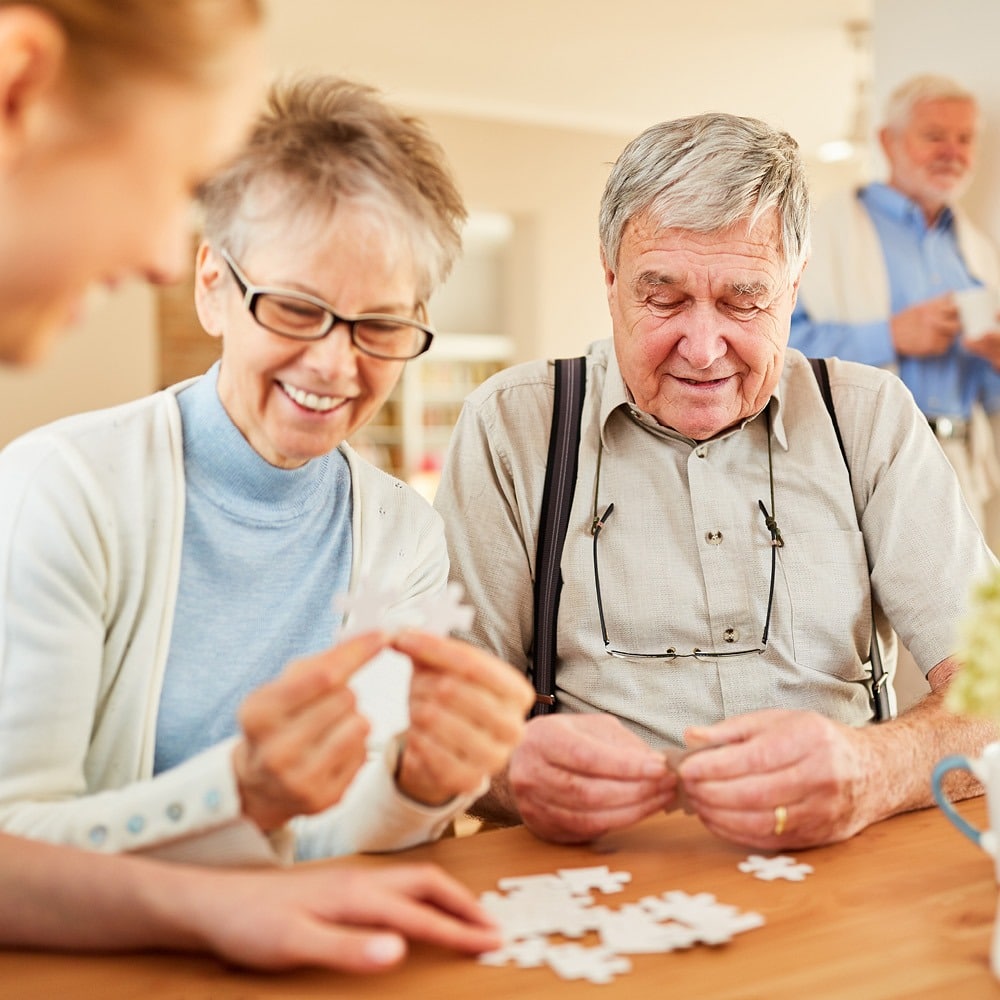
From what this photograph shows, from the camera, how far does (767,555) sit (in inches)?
76.2

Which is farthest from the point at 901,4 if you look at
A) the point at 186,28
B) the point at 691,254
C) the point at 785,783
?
the point at 186,28

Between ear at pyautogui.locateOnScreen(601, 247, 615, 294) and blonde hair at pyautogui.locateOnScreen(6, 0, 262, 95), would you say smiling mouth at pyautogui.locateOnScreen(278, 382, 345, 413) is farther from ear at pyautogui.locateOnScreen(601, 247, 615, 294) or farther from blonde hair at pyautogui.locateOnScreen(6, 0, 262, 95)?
ear at pyautogui.locateOnScreen(601, 247, 615, 294)

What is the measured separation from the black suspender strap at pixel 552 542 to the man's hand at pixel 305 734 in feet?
2.70

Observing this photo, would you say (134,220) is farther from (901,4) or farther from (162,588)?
(901,4)

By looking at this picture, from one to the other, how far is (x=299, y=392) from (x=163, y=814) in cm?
46

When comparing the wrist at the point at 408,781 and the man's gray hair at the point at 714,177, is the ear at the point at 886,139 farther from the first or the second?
the wrist at the point at 408,781

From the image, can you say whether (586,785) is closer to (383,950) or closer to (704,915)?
(704,915)

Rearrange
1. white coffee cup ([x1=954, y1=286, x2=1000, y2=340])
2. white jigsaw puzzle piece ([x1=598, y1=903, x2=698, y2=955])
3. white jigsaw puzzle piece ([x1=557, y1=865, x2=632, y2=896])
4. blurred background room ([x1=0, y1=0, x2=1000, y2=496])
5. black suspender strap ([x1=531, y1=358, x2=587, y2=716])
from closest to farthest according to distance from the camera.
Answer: white jigsaw puzzle piece ([x1=598, y1=903, x2=698, y2=955]) → white jigsaw puzzle piece ([x1=557, y1=865, x2=632, y2=896]) → black suspender strap ([x1=531, y1=358, x2=587, y2=716]) → white coffee cup ([x1=954, y1=286, x2=1000, y2=340]) → blurred background room ([x1=0, y1=0, x2=1000, y2=496])

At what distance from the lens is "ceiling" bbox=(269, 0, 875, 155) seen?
267 inches

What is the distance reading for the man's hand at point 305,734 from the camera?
3.48 feet

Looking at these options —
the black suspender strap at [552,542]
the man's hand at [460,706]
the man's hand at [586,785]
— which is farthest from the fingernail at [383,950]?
the black suspender strap at [552,542]

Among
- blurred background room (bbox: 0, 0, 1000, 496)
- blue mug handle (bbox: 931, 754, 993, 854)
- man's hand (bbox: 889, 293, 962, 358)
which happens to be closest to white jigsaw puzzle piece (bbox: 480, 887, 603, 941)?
blue mug handle (bbox: 931, 754, 993, 854)

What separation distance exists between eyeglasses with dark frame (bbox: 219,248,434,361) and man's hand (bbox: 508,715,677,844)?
49cm

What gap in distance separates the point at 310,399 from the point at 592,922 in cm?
60
